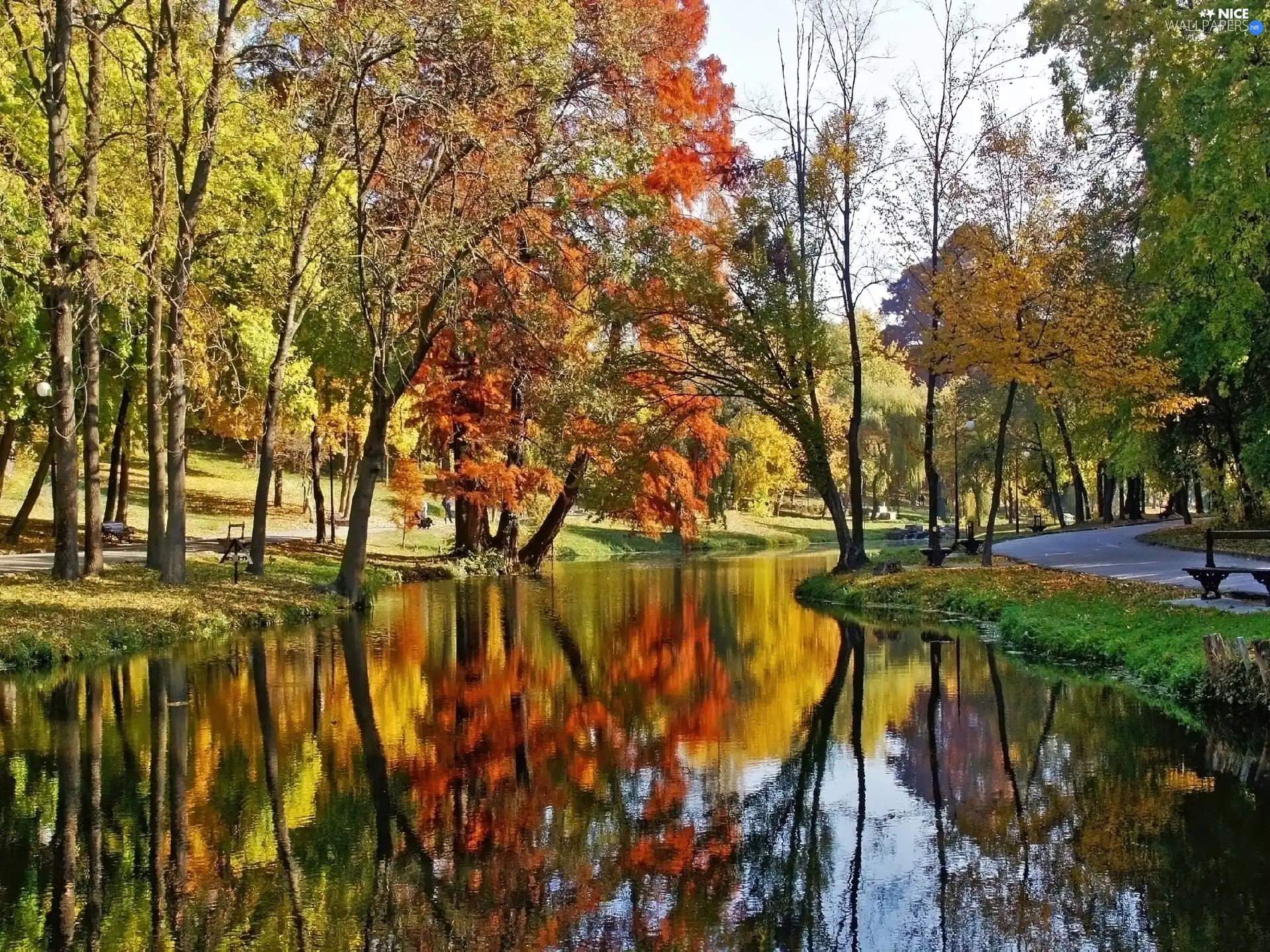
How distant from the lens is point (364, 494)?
872 inches

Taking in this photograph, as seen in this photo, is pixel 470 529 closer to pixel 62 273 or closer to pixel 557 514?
pixel 557 514

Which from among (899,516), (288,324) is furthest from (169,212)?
(899,516)

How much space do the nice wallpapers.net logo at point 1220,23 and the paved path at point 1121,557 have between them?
8.22 metres

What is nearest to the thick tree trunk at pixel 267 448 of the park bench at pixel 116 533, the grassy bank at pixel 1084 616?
the park bench at pixel 116 533

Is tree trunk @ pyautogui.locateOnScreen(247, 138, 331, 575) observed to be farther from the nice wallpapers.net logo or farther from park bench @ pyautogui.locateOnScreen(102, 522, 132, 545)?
the nice wallpapers.net logo

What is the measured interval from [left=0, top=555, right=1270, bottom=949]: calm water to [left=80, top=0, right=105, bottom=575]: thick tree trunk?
5.87 metres

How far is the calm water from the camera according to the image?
5.98 m

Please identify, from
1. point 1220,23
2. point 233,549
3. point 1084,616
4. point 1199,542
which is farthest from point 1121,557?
point 233,549

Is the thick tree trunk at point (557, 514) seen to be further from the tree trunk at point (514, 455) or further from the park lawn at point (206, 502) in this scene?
the park lawn at point (206, 502)

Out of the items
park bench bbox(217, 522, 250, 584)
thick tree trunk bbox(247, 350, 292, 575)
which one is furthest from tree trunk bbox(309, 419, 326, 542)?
thick tree trunk bbox(247, 350, 292, 575)

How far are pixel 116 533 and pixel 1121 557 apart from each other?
27298 mm

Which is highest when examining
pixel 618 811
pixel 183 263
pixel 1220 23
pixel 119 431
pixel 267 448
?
pixel 1220 23

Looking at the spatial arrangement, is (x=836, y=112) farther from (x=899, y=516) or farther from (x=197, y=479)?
(x=899, y=516)

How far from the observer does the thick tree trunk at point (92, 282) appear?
16.5 m
